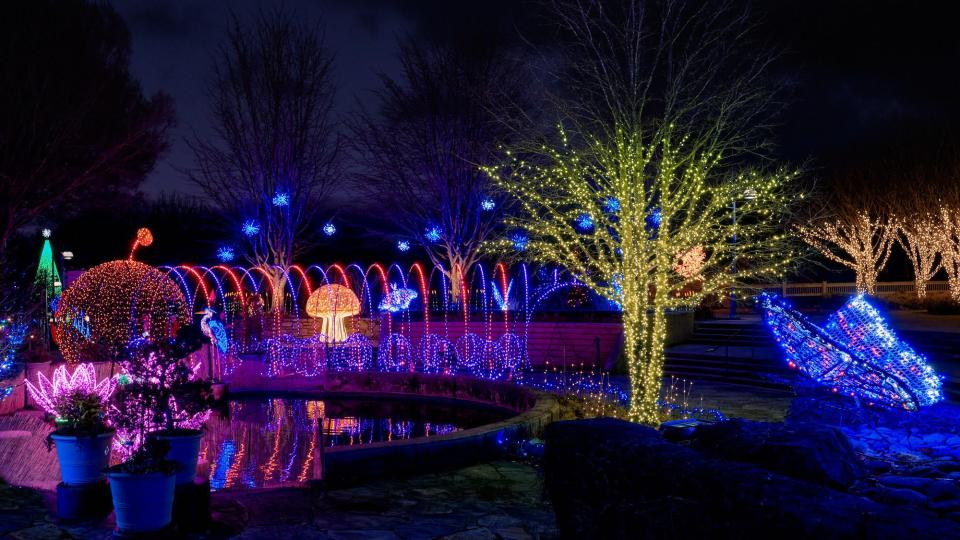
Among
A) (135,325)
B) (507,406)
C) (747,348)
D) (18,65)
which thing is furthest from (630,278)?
(18,65)

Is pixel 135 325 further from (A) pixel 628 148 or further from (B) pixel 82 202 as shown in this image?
(B) pixel 82 202

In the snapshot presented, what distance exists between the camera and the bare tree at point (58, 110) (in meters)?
17.2

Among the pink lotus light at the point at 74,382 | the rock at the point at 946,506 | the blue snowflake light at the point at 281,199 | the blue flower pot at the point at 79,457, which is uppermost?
the blue snowflake light at the point at 281,199

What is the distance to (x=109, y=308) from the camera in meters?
14.1

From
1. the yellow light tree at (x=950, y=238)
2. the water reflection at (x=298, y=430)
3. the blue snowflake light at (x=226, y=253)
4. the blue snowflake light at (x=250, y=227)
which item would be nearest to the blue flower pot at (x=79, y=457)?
the water reflection at (x=298, y=430)

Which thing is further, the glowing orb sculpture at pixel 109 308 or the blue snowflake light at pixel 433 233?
the blue snowflake light at pixel 433 233

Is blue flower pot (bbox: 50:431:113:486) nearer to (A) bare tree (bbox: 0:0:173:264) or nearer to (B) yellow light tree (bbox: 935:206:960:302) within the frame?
(A) bare tree (bbox: 0:0:173:264)

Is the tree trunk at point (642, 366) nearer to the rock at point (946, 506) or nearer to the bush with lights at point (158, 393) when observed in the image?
the rock at point (946, 506)

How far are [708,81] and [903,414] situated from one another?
5.03m

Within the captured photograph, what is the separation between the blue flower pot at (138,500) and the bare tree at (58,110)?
12.3 m

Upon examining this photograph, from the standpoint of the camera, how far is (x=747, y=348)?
65.7 feet

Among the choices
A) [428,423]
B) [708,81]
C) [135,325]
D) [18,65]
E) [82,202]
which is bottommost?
[428,423]

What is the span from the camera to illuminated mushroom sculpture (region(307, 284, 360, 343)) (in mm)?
19375

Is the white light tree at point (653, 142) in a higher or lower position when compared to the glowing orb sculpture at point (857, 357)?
higher
